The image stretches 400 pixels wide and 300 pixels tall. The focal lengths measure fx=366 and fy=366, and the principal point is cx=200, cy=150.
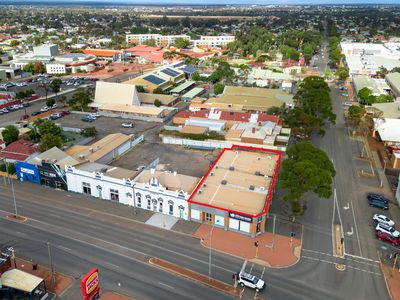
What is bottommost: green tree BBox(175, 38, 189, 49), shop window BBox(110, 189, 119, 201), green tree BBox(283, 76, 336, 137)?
shop window BBox(110, 189, 119, 201)

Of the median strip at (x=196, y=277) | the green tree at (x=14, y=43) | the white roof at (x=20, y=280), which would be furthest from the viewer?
the green tree at (x=14, y=43)

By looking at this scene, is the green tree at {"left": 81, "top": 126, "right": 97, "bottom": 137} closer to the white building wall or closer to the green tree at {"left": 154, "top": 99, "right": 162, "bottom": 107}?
the white building wall

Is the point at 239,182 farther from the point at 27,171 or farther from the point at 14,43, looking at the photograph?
the point at 14,43

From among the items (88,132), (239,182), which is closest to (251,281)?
(239,182)

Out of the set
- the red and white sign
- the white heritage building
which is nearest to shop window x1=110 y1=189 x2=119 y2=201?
the white heritage building

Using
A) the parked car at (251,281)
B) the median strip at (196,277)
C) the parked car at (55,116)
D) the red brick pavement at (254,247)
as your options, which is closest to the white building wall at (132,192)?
the red brick pavement at (254,247)

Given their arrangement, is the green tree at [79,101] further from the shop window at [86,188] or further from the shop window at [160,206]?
the shop window at [160,206]
